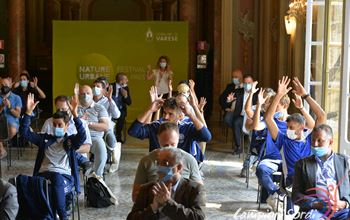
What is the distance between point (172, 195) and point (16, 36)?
1304cm

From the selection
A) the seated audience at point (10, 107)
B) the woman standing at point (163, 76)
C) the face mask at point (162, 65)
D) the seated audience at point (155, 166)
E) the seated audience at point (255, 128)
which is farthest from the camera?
the woman standing at point (163, 76)

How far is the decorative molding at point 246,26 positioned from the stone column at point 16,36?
17.8 ft

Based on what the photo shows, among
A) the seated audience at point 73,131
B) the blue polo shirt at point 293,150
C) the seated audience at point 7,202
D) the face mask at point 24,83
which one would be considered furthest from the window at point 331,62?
the face mask at point 24,83

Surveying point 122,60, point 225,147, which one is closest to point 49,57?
point 122,60

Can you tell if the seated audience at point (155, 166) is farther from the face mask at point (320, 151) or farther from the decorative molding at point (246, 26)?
the decorative molding at point (246, 26)

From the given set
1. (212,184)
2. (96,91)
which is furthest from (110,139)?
(212,184)

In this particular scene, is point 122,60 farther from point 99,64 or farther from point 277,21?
point 277,21

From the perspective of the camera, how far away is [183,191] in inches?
168

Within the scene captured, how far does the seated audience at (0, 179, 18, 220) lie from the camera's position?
490 centimetres

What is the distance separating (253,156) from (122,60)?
267 inches

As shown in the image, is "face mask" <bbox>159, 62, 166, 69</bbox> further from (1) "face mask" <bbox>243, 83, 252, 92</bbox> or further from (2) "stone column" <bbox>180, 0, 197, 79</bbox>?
(2) "stone column" <bbox>180, 0, 197, 79</bbox>

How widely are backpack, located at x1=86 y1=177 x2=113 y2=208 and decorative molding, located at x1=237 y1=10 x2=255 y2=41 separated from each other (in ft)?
30.3

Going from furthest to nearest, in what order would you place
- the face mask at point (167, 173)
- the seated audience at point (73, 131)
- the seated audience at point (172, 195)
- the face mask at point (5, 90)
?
the face mask at point (5, 90), the seated audience at point (73, 131), the face mask at point (167, 173), the seated audience at point (172, 195)

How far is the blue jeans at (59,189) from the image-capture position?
607 cm
